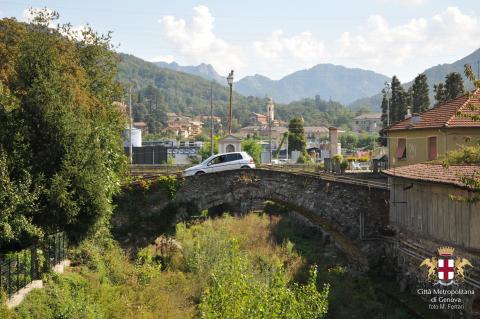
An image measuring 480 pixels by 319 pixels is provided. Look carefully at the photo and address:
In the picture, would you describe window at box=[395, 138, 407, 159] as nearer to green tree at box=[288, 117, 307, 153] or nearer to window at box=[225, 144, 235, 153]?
window at box=[225, 144, 235, 153]

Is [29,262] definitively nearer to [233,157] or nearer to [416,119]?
[233,157]

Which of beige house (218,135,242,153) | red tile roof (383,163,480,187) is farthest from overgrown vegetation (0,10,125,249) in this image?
beige house (218,135,242,153)

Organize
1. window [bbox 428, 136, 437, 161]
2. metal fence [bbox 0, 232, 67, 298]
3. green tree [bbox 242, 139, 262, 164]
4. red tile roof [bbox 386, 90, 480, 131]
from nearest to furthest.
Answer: metal fence [bbox 0, 232, 67, 298], red tile roof [bbox 386, 90, 480, 131], window [bbox 428, 136, 437, 161], green tree [bbox 242, 139, 262, 164]

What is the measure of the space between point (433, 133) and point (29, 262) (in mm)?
18305

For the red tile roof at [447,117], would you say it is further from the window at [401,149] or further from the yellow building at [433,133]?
the window at [401,149]

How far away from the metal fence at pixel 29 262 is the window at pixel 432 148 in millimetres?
16699

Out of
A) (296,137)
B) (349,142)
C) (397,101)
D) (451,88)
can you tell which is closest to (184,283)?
(451,88)

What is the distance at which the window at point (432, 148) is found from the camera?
26484 mm

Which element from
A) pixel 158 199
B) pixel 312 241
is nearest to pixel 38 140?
pixel 158 199

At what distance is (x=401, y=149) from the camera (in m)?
30.0

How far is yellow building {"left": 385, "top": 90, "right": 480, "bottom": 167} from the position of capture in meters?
24.7

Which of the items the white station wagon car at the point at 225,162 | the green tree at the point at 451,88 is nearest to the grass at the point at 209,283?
the white station wagon car at the point at 225,162

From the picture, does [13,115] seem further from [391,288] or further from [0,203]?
[391,288]

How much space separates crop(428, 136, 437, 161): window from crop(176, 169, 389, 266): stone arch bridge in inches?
138
